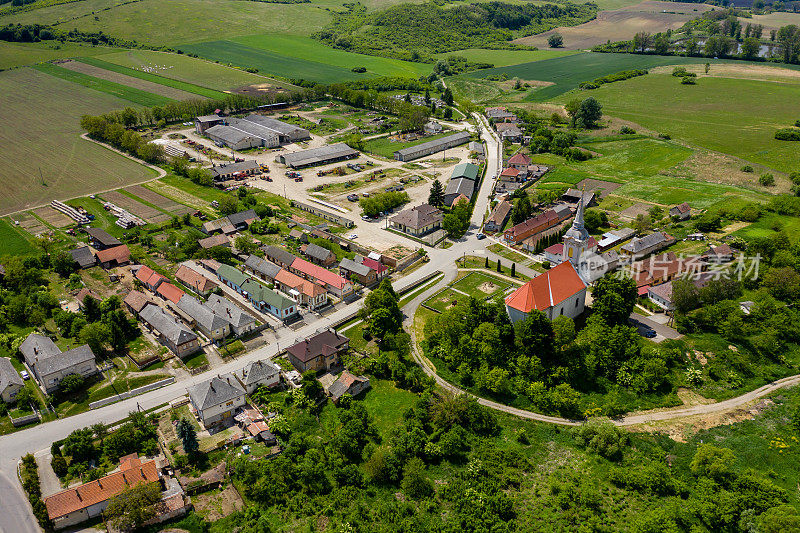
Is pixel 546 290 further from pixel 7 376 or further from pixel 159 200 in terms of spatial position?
pixel 159 200

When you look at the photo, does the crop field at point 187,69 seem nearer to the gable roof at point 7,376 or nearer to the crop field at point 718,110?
the crop field at point 718,110

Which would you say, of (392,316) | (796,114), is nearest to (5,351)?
(392,316)

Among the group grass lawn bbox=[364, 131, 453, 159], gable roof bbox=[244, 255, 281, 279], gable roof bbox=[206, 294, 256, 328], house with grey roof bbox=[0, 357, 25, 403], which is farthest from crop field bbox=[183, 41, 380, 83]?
house with grey roof bbox=[0, 357, 25, 403]

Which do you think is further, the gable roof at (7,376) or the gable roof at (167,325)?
the gable roof at (167,325)

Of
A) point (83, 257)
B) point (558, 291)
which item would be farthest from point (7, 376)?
point (558, 291)

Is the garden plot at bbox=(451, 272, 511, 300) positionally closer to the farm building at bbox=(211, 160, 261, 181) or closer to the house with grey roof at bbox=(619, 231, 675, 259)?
the house with grey roof at bbox=(619, 231, 675, 259)

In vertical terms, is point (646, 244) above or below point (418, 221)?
below

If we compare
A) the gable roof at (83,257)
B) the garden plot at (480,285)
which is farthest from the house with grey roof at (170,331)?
the garden plot at (480,285)
